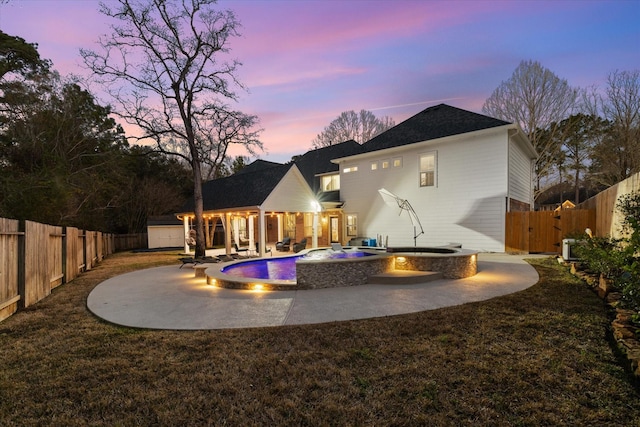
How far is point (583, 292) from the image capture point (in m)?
6.15

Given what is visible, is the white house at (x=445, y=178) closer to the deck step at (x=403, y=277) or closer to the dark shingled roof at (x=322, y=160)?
the dark shingled roof at (x=322, y=160)

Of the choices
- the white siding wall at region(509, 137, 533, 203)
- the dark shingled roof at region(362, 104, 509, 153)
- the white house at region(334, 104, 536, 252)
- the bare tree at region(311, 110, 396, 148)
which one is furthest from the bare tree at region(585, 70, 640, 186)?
the bare tree at region(311, 110, 396, 148)

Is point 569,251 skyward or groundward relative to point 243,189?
groundward

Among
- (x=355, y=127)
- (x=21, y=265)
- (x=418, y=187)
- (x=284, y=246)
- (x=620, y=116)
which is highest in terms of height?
(x=355, y=127)

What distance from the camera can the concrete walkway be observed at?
16.8ft

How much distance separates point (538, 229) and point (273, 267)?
1173cm

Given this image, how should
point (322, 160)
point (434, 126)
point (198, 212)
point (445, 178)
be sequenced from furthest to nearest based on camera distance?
point (322, 160) → point (198, 212) → point (434, 126) → point (445, 178)

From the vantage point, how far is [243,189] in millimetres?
17344

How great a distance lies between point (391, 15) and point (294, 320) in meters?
11.7

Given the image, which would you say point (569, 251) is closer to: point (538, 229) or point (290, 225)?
point (538, 229)

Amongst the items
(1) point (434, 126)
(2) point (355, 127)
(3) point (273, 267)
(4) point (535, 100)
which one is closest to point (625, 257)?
(3) point (273, 267)

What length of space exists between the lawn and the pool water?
5.45m

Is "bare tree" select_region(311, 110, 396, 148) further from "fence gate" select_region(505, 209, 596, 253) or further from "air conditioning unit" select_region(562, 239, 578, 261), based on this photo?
"air conditioning unit" select_region(562, 239, 578, 261)

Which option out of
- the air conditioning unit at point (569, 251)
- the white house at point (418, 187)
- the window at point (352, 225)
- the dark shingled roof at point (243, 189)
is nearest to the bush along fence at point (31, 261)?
the white house at point (418, 187)
